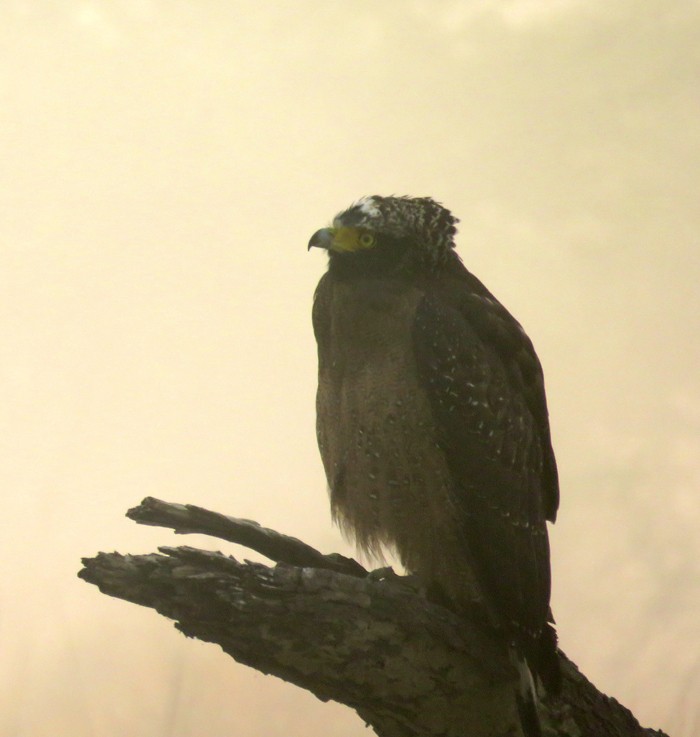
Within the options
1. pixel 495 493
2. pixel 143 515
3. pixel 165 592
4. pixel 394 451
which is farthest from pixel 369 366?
pixel 165 592

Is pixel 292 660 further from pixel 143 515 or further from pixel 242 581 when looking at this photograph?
pixel 143 515

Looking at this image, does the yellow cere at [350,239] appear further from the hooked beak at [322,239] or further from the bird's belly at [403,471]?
the bird's belly at [403,471]

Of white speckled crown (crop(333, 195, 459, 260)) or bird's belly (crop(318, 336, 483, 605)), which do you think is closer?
bird's belly (crop(318, 336, 483, 605))

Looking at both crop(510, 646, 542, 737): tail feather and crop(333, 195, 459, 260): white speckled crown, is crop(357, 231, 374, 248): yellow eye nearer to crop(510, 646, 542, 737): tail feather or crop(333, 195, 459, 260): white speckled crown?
crop(333, 195, 459, 260): white speckled crown

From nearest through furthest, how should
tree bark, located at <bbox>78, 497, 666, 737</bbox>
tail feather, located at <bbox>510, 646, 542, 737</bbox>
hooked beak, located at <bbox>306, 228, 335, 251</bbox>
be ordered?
1. tree bark, located at <bbox>78, 497, 666, 737</bbox>
2. tail feather, located at <bbox>510, 646, 542, 737</bbox>
3. hooked beak, located at <bbox>306, 228, 335, 251</bbox>

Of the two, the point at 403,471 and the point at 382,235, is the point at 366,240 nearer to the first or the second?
the point at 382,235

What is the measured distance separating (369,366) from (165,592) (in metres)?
1.79

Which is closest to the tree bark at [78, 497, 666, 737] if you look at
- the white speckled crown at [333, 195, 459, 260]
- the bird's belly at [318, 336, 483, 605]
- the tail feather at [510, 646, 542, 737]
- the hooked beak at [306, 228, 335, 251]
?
the tail feather at [510, 646, 542, 737]

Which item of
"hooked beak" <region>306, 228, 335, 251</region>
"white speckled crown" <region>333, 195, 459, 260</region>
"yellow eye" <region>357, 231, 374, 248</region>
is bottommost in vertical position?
"hooked beak" <region>306, 228, 335, 251</region>

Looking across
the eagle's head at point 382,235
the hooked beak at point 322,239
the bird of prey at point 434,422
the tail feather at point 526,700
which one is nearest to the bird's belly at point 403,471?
the bird of prey at point 434,422

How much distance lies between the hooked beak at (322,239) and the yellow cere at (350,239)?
2cm

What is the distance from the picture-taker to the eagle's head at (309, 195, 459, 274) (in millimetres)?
5570

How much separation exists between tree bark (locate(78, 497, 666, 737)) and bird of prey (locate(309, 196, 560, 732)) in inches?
10.5

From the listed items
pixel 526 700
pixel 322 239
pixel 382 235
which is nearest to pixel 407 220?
pixel 382 235
